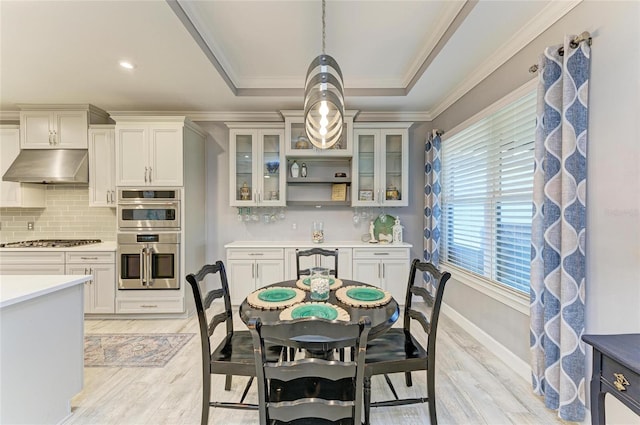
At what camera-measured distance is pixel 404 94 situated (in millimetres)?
3590

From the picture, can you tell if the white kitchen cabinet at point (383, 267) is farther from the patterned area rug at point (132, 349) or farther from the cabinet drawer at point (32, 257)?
the cabinet drawer at point (32, 257)

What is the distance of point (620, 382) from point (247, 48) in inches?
134

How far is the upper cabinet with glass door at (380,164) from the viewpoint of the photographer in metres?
4.04

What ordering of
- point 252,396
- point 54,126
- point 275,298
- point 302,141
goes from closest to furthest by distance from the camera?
1. point 275,298
2. point 252,396
3. point 54,126
4. point 302,141

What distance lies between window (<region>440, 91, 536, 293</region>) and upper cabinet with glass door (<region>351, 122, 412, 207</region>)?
0.56 m

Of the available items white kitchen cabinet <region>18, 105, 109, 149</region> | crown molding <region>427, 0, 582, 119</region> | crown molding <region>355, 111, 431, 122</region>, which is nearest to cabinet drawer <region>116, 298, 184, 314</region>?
white kitchen cabinet <region>18, 105, 109, 149</region>

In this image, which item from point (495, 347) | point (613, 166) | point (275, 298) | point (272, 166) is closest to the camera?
point (613, 166)

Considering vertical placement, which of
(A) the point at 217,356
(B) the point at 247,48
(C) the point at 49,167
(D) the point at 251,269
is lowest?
(A) the point at 217,356

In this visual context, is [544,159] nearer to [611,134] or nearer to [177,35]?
[611,134]

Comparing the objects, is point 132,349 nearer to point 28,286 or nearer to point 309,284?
point 28,286

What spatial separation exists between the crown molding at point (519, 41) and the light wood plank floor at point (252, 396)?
2.67 metres

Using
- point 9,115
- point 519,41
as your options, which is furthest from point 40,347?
point 9,115

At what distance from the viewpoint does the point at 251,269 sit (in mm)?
3797

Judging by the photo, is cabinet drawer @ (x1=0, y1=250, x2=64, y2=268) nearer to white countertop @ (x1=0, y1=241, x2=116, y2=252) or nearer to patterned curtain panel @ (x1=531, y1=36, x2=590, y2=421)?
white countertop @ (x1=0, y1=241, x2=116, y2=252)
